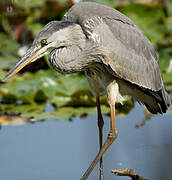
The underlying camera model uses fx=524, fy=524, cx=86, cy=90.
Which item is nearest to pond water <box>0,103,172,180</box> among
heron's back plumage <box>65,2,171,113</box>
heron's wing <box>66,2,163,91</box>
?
heron's back plumage <box>65,2,171,113</box>

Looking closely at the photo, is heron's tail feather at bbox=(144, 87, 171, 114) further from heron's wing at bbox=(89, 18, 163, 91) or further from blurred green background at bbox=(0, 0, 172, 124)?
blurred green background at bbox=(0, 0, 172, 124)

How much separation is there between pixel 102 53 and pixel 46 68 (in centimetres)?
202

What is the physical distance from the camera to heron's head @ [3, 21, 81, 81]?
10.9ft

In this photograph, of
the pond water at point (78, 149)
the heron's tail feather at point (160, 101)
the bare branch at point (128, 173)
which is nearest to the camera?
the bare branch at point (128, 173)

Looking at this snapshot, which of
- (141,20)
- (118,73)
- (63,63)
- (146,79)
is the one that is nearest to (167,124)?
(146,79)

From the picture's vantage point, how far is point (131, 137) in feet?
14.0

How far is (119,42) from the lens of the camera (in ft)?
11.8

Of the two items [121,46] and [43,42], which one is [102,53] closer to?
[121,46]

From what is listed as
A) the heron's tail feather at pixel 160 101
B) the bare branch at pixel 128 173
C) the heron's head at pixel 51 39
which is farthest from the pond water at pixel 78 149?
the heron's head at pixel 51 39

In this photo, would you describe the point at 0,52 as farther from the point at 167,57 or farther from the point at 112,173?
the point at 112,173

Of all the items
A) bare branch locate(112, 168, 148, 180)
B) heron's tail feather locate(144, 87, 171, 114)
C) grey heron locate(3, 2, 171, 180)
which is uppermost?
grey heron locate(3, 2, 171, 180)

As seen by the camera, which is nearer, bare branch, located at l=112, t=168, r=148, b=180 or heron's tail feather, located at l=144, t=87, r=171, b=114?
bare branch, located at l=112, t=168, r=148, b=180

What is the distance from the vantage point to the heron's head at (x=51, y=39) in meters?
3.31

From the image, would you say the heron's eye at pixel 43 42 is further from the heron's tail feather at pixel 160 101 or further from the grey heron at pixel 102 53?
the heron's tail feather at pixel 160 101
